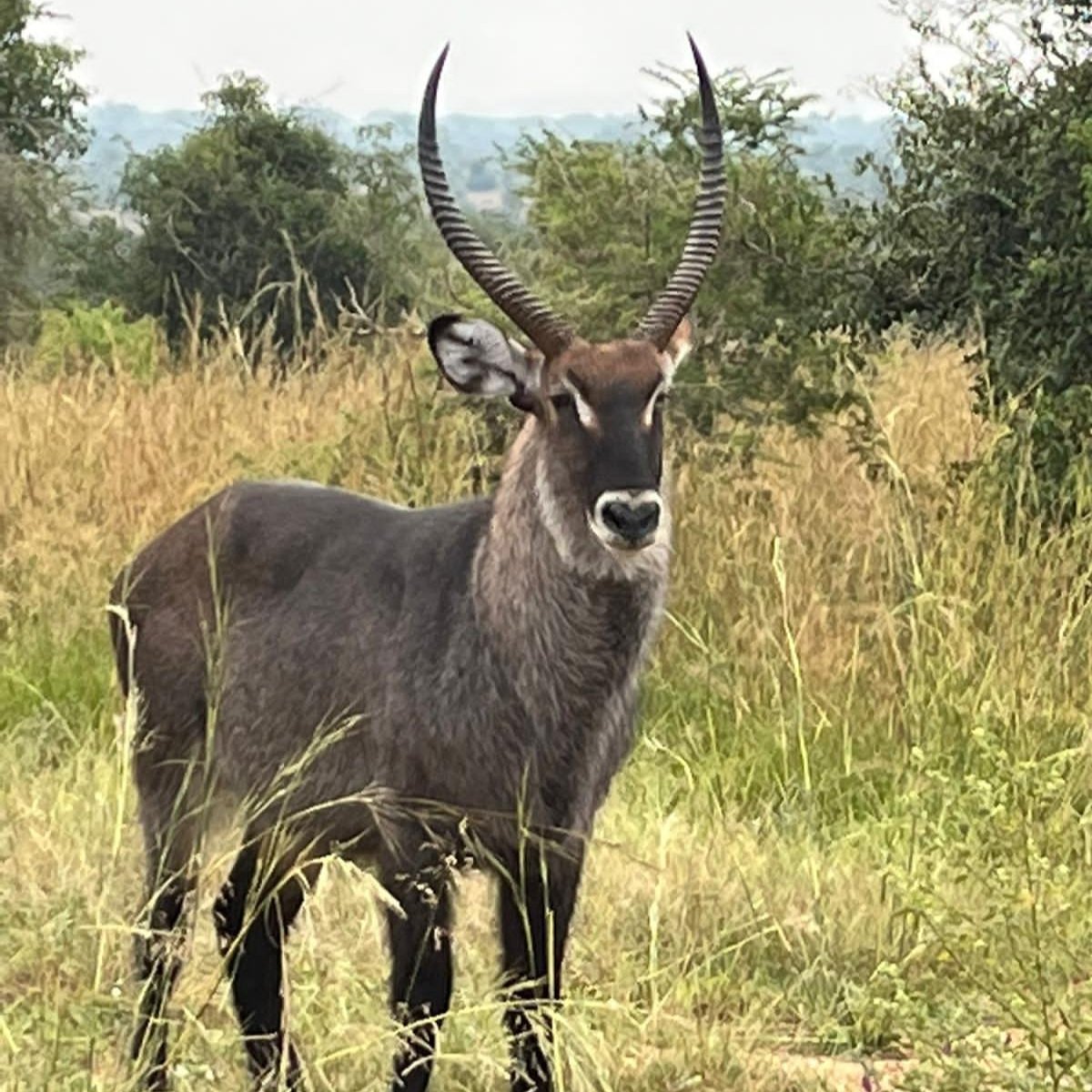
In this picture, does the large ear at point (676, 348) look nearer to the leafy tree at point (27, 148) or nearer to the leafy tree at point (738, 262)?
the leafy tree at point (738, 262)

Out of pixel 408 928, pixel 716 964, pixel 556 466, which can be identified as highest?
pixel 556 466

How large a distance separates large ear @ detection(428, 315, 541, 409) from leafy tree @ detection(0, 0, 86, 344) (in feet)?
35.5

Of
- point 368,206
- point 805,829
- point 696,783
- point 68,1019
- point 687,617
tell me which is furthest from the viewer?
point 368,206

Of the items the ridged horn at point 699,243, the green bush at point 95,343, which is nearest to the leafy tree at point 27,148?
the green bush at point 95,343

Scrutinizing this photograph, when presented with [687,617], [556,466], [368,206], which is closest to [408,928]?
[556,466]

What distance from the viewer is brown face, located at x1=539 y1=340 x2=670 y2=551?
3852 millimetres

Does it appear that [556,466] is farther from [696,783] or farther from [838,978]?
[696,783]

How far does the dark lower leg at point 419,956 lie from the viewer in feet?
12.5

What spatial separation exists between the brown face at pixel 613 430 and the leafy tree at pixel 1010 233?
2586 mm

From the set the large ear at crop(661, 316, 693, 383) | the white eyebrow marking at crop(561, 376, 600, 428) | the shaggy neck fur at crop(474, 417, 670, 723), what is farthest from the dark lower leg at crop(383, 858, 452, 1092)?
the large ear at crop(661, 316, 693, 383)

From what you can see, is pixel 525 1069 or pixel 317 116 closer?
pixel 525 1069

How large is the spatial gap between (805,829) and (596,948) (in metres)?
0.95

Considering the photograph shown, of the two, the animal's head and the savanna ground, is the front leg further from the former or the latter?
the animal's head

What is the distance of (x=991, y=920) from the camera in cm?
394
